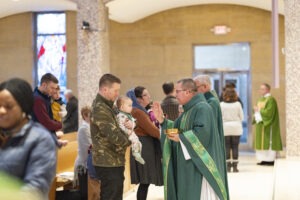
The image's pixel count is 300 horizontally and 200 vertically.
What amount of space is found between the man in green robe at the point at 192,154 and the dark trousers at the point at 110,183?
0.51 metres

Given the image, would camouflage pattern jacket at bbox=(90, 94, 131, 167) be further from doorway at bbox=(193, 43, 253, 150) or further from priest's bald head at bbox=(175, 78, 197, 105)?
doorway at bbox=(193, 43, 253, 150)

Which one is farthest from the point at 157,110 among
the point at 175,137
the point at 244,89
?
the point at 244,89

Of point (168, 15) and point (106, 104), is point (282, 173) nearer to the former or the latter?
point (106, 104)

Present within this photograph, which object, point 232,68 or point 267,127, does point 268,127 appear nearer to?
point 267,127

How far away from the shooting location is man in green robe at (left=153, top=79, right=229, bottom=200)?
17.1 feet

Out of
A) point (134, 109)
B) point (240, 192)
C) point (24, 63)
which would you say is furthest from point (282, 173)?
point (24, 63)

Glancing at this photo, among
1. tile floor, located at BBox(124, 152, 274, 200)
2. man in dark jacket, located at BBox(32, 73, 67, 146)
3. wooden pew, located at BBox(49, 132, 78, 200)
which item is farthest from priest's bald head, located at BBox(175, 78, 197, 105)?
tile floor, located at BBox(124, 152, 274, 200)

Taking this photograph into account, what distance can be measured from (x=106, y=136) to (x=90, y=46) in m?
5.94

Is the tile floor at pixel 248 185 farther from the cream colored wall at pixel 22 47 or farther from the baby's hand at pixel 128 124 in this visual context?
the cream colored wall at pixel 22 47

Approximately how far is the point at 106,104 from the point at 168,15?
9.96 metres

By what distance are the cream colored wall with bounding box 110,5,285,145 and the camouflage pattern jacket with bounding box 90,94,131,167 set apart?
9.56 metres

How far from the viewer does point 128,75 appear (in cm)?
1506

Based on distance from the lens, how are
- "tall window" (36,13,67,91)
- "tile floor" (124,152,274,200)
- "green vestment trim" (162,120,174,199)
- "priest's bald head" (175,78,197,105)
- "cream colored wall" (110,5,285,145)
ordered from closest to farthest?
1. "priest's bald head" (175,78,197,105)
2. "green vestment trim" (162,120,174,199)
3. "tile floor" (124,152,274,200)
4. "cream colored wall" (110,5,285,145)
5. "tall window" (36,13,67,91)

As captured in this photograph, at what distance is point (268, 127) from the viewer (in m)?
11.7
